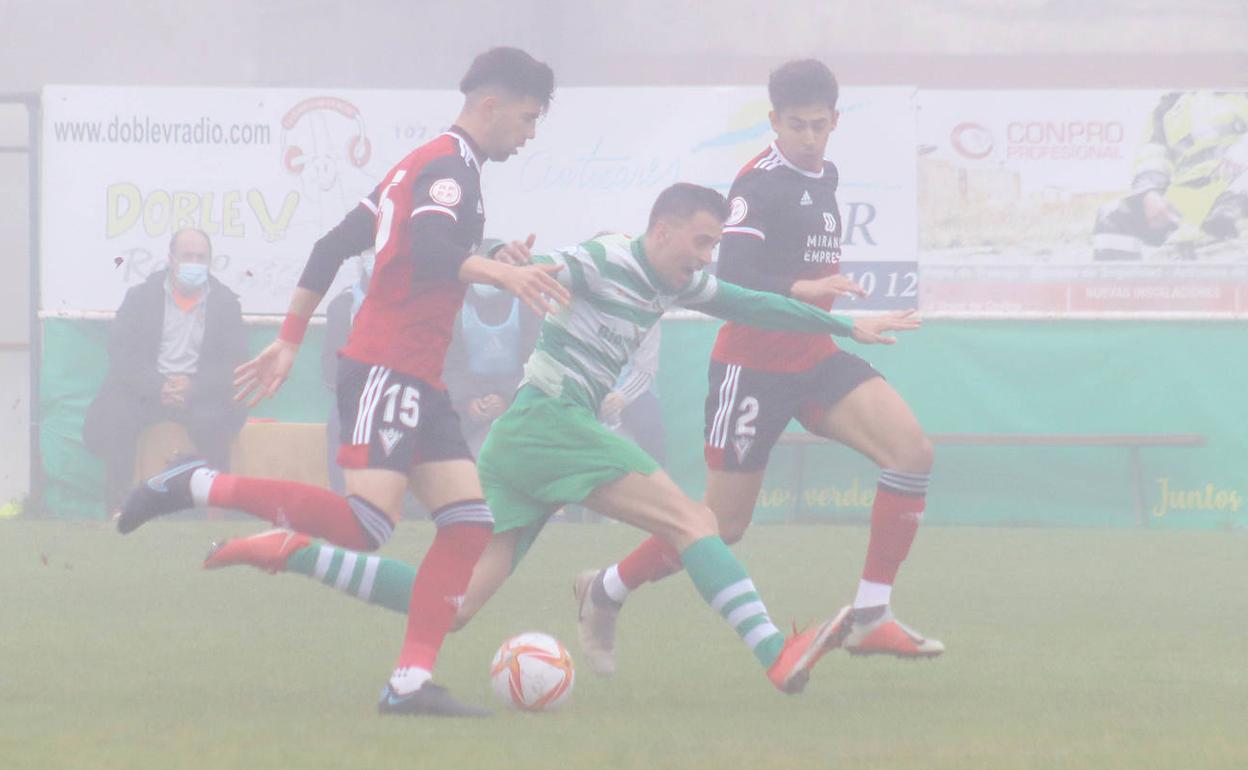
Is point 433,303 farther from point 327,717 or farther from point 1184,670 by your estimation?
point 1184,670

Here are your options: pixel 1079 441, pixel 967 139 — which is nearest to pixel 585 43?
pixel 967 139

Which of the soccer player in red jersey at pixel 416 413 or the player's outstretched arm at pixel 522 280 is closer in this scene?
the player's outstretched arm at pixel 522 280

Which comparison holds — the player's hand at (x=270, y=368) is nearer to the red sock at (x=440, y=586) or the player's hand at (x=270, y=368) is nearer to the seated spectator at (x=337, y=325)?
the red sock at (x=440, y=586)

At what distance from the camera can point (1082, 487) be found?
16.0m

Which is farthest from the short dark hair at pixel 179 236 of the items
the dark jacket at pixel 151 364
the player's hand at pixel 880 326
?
the player's hand at pixel 880 326

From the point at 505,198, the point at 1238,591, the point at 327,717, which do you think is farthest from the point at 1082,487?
the point at 327,717

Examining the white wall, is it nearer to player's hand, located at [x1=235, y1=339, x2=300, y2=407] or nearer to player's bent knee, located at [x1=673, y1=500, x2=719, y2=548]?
player's hand, located at [x1=235, y1=339, x2=300, y2=407]

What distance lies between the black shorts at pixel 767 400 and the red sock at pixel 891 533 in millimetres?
393

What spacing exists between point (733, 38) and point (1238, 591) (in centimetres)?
980

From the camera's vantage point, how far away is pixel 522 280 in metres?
5.27

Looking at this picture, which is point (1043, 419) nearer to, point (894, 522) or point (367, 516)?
point (894, 522)

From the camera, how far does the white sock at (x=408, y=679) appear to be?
18.0 ft

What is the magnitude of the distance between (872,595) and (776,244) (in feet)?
4.16

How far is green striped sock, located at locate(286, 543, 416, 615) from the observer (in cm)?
585
